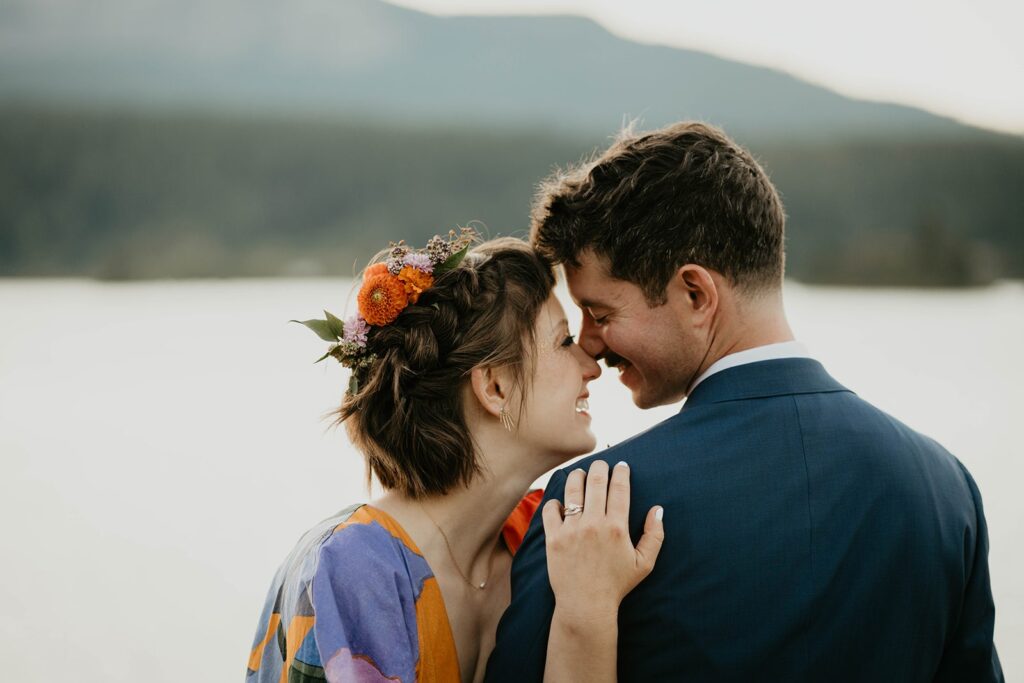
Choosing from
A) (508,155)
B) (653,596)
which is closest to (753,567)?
(653,596)

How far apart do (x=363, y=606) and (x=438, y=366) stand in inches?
23.6

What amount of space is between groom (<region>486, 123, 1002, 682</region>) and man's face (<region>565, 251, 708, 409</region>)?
0.17 feet

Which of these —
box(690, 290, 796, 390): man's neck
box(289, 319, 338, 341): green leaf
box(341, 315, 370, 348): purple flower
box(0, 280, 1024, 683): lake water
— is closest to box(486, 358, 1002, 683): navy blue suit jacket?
box(690, 290, 796, 390): man's neck

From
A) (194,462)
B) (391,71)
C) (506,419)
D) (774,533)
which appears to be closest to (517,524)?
(506,419)

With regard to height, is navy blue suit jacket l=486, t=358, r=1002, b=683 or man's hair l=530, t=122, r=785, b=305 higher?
man's hair l=530, t=122, r=785, b=305

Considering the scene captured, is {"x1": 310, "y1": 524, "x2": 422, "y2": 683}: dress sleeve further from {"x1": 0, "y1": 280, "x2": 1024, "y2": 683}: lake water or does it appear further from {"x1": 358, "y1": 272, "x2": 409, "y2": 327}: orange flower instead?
{"x1": 0, "y1": 280, "x2": 1024, "y2": 683}: lake water

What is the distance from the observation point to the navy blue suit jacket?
63.2 inches

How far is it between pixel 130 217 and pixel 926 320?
35.6 metres

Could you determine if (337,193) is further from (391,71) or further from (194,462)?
(194,462)

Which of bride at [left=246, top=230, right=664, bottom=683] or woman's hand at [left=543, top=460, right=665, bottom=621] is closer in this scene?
woman's hand at [left=543, top=460, right=665, bottom=621]

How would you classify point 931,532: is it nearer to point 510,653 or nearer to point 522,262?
point 510,653

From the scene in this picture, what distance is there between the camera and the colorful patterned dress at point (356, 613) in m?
1.83

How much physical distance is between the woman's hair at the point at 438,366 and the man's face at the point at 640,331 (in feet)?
0.49

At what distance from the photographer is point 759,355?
1.81 metres
